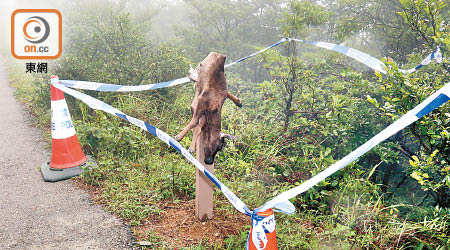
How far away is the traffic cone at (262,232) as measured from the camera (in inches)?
73.9

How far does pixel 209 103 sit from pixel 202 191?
30.5 inches

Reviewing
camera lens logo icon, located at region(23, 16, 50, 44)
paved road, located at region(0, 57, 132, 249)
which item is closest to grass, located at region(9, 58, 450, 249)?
paved road, located at region(0, 57, 132, 249)

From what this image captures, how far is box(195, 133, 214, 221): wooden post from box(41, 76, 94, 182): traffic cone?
5.88ft

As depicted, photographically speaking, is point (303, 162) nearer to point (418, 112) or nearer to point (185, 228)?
point (185, 228)

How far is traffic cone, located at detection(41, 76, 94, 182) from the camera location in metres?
3.68

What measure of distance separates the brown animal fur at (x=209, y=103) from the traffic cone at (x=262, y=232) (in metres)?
A: 0.69

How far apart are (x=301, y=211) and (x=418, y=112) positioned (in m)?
1.76

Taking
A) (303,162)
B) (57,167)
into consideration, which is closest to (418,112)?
(303,162)

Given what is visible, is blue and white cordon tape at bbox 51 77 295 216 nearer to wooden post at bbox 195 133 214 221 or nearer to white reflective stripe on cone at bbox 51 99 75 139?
wooden post at bbox 195 133 214 221

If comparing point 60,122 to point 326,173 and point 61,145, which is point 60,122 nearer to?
point 61,145

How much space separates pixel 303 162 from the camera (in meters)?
3.67

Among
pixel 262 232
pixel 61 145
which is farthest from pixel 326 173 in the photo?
pixel 61 145

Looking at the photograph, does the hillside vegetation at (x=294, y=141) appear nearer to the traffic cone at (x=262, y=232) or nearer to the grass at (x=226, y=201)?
the grass at (x=226, y=201)

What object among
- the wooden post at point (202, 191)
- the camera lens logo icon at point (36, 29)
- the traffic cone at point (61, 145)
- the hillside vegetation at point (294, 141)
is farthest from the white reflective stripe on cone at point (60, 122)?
the camera lens logo icon at point (36, 29)
